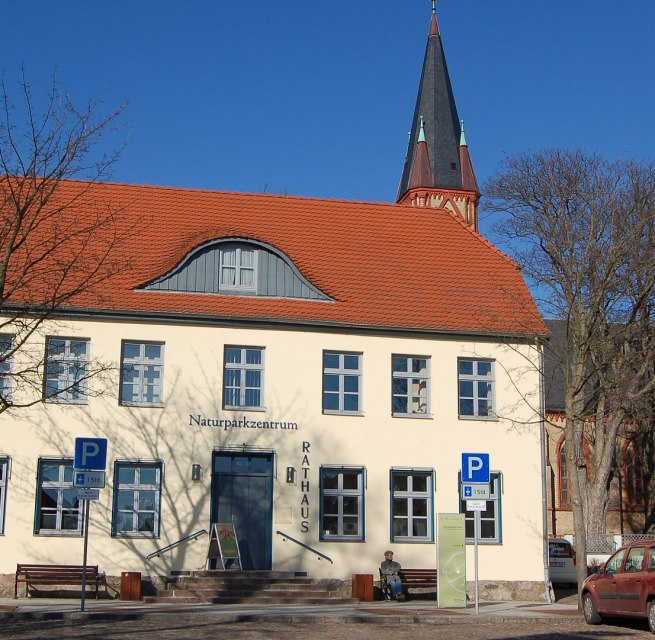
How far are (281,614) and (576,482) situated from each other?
735 centimetres

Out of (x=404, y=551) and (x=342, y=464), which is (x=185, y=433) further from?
(x=404, y=551)

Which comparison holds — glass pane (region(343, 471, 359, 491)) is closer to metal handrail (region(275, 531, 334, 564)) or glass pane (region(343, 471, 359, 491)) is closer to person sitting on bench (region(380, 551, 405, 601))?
metal handrail (region(275, 531, 334, 564))

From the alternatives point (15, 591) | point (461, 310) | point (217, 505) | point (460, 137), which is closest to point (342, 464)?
point (217, 505)

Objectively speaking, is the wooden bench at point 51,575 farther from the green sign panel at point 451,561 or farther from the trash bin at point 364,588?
the green sign panel at point 451,561

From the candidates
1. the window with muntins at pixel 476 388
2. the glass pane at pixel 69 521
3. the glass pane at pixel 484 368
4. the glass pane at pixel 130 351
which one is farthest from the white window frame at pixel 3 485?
the glass pane at pixel 484 368

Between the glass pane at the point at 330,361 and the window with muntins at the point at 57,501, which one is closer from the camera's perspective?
the window with muntins at the point at 57,501

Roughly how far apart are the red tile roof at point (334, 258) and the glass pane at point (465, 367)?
2.85ft

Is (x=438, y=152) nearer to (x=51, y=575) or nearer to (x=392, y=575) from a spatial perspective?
(x=392, y=575)

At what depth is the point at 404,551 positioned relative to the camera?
2503 cm

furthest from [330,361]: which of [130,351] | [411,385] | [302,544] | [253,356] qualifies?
[130,351]

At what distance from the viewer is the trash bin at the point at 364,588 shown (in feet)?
77.3

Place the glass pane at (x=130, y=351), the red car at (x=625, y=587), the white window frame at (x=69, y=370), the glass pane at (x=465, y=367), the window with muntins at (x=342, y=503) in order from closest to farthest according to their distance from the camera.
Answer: the red car at (x=625, y=587)
the white window frame at (x=69, y=370)
the glass pane at (x=130, y=351)
the window with muntins at (x=342, y=503)
the glass pane at (x=465, y=367)

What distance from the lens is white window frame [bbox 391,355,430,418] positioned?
25828 mm

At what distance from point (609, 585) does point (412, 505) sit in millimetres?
6726
